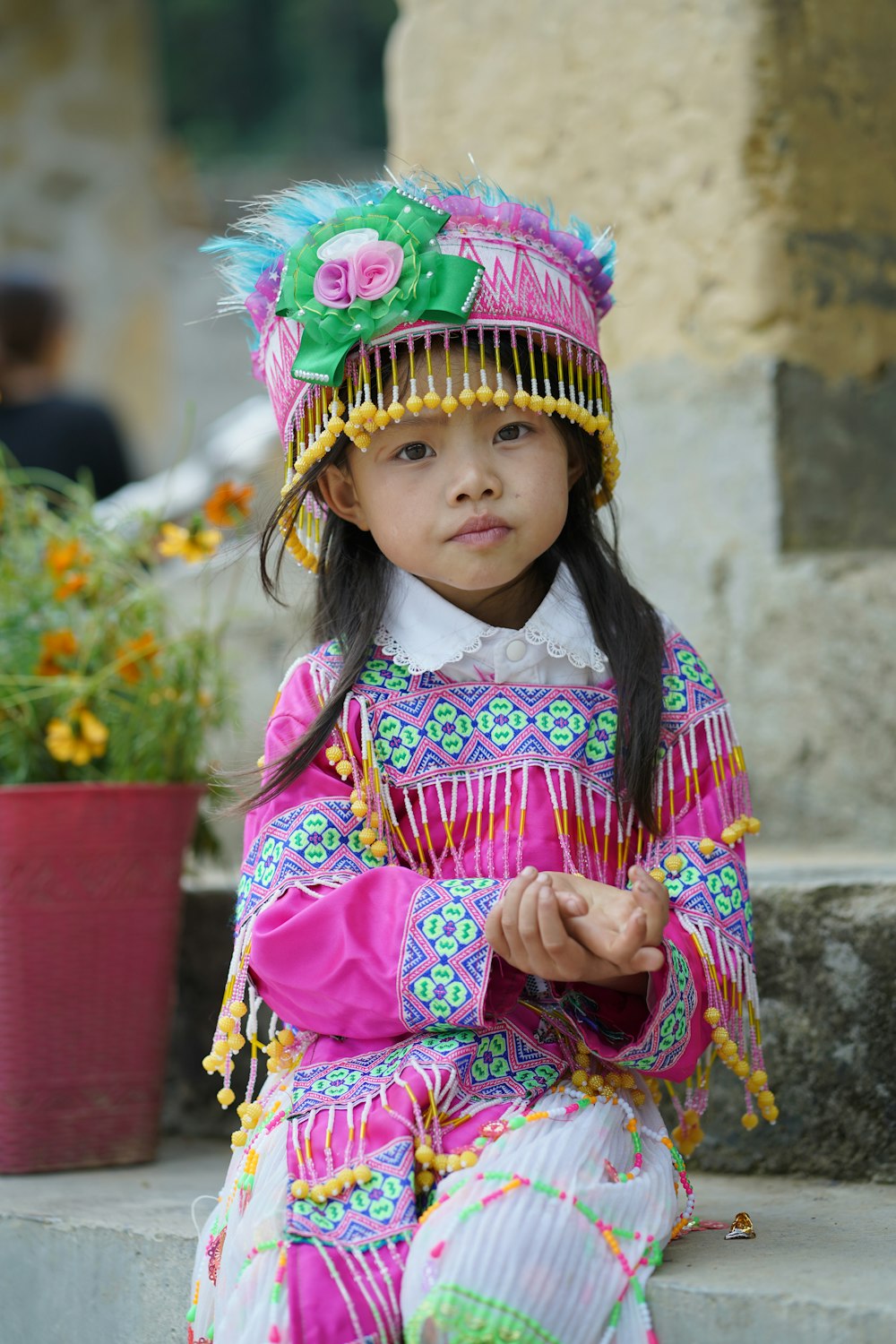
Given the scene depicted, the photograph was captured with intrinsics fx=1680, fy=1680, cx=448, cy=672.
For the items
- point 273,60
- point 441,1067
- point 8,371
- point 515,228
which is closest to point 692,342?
point 515,228

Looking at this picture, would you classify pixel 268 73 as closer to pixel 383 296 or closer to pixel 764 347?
pixel 764 347

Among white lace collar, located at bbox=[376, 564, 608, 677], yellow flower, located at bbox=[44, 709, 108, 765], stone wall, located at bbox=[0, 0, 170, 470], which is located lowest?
yellow flower, located at bbox=[44, 709, 108, 765]

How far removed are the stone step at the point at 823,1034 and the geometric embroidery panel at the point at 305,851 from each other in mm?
625

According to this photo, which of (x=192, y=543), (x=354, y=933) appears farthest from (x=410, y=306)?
(x=192, y=543)

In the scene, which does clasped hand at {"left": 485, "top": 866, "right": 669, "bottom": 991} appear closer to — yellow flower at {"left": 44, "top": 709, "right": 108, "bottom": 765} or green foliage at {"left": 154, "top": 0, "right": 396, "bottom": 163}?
yellow flower at {"left": 44, "top": 709, "right": 108, "bottom": 765}

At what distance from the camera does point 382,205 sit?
1.89 m

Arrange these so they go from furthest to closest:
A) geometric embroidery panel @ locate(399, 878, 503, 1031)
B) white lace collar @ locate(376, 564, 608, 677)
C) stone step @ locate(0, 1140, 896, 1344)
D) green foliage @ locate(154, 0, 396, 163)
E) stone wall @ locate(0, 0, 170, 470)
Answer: green foliage @ locate(154, 0, 396, 163), stone wall @ locate(0, 0, 170, 470), white lace collar @ locate(376, 564, 608, 677), geometric embroidery panel @ locate(399, 878, 503, 1031), stone step @ locate(0, 1140, 896, 1344)

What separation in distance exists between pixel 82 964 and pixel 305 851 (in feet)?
→ 2.53

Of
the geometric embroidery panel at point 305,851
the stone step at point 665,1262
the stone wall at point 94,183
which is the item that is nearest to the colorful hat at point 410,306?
the geometric embroidery panel at point 305,851

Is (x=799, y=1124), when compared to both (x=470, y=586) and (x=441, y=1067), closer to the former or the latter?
(x=441, y=1067)

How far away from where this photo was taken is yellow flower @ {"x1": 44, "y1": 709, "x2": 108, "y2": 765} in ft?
8.01

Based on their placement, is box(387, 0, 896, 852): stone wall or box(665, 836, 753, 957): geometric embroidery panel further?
box(387, 0, 896, 852): stone wall

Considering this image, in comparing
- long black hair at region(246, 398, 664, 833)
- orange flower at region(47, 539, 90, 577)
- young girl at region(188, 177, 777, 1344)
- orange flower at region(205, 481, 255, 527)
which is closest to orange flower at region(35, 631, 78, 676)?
orange flower at region(47, 539, 90, 577)

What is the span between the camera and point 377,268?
184 cm
